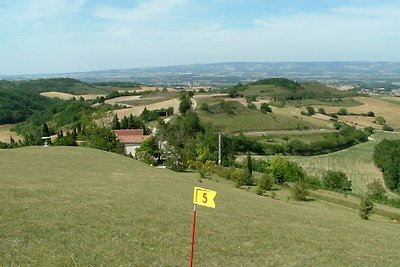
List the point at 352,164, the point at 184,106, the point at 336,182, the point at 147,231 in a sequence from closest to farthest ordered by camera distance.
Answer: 1. the point at 147,231
2. the point at 336,182
3. the point at 352,164
4. the point at 184,106

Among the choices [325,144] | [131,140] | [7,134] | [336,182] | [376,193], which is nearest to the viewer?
[376,193]

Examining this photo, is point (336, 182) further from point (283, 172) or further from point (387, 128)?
point (387, 128)

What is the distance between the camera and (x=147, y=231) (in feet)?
72.4

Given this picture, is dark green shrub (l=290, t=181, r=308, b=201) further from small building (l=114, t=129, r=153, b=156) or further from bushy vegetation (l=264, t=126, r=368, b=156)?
bushy vegetation (l=264, t=126, r=368, b=156)

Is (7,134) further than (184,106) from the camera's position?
Yes

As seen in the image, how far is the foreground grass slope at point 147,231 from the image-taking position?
17.8 metres

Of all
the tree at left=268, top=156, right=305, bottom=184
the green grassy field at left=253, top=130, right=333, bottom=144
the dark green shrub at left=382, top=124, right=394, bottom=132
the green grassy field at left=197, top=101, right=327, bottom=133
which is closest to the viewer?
the tree at left=268, top=156, right=305, bottom=184

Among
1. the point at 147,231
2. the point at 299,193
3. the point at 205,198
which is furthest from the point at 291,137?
the point at 205,198

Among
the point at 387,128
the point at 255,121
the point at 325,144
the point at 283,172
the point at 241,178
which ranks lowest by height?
the point at 387,128

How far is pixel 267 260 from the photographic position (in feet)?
63.4

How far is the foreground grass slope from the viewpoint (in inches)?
699

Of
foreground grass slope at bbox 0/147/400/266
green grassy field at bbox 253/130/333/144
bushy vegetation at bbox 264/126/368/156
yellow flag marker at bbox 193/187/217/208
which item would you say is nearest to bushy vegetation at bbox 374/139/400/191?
bushy vegetation at bbox 264/126/368/156

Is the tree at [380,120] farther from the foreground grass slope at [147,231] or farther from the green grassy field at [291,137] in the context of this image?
the foreground grass slope at [147,231]

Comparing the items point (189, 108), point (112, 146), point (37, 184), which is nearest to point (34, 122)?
point (189, 108)
